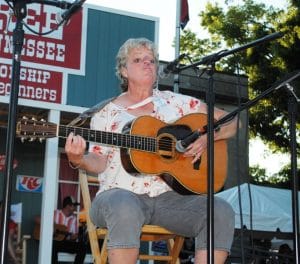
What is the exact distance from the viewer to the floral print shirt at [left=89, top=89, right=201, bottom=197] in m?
3.10

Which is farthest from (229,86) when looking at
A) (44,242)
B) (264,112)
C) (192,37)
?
(44,242)

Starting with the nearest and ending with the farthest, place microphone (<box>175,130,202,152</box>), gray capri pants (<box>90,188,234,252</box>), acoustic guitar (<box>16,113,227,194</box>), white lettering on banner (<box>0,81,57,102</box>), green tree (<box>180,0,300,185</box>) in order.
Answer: gray capri pants (<box>90,188,234,252</box>) < microphone (<box>175,130,202,152</box>) < acoustic guitar (<box>16,113,227,194</box>) < white lettering on banner (<box>0,81,57,102</box>) < green tree (<box>180,0,300,185</box>)

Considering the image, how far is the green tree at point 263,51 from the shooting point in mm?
12594

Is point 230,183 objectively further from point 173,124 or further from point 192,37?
point 173,124

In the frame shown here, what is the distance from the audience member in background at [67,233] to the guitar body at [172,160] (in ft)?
13.2

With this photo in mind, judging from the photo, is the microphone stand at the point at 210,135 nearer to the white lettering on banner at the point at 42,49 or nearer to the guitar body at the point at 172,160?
the guitar body at the point at 172,160

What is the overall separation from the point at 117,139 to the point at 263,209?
622 cm

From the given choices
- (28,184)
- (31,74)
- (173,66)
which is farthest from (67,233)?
(173,66)

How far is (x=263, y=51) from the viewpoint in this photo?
1359 cm

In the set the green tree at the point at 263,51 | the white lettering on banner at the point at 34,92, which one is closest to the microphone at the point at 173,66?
the white lettering on banner at the point at 34,92

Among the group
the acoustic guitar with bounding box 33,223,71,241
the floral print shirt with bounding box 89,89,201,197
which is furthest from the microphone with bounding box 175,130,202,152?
the acoustic guitar with bounding box 33,223,71,241

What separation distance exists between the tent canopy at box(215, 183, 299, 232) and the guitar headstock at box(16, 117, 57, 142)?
238 inches

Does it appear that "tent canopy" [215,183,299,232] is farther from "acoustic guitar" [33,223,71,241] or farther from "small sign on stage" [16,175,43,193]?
"small sign on stage" [16,175,43,193]

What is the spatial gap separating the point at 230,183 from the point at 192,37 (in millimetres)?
8309
